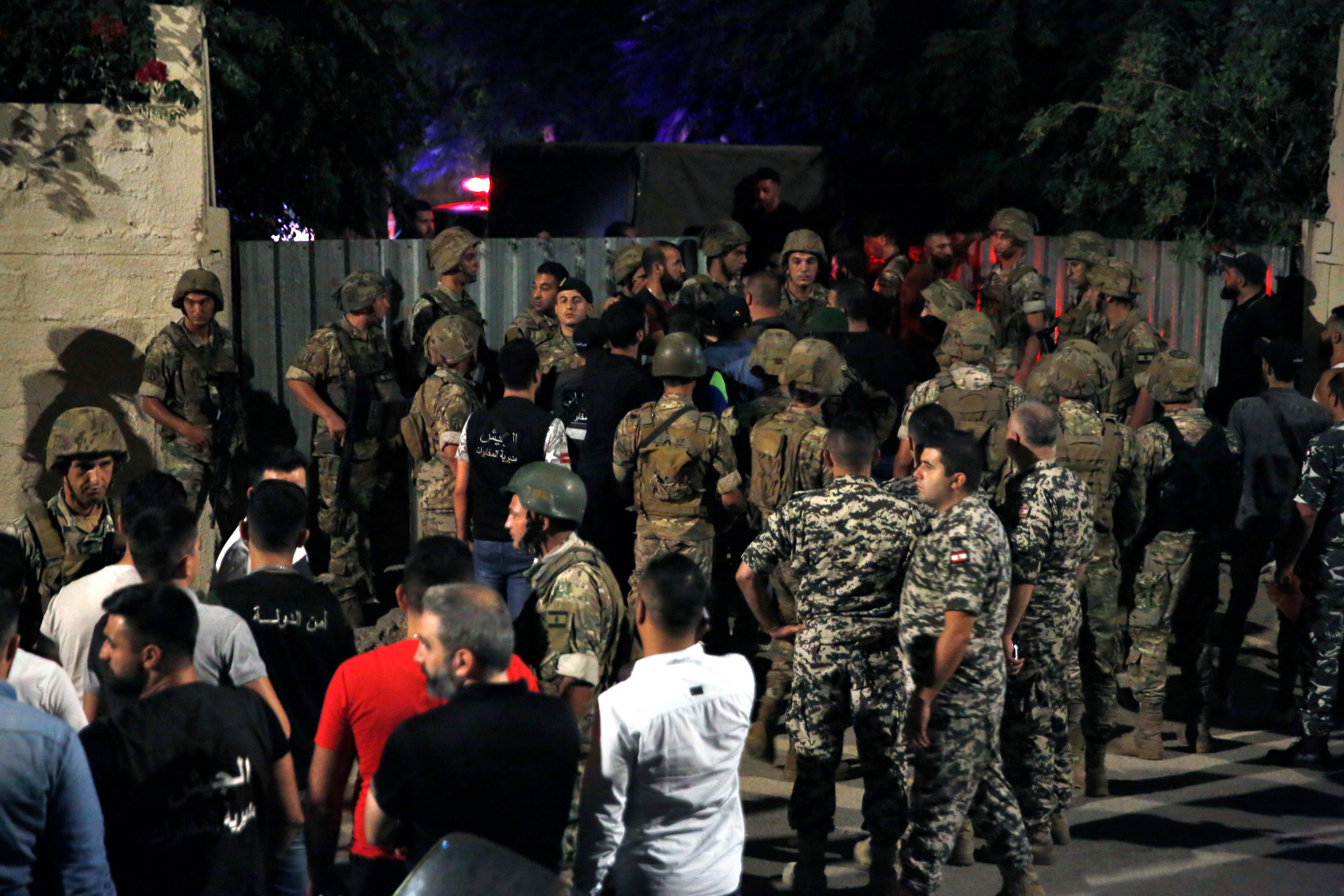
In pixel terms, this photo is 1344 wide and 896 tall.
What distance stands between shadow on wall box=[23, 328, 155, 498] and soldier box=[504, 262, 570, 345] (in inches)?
96.6

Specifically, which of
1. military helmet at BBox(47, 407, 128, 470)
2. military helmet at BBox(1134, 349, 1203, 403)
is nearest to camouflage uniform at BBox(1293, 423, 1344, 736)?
military helmet at BBox(1134, 349, 1203, 403)

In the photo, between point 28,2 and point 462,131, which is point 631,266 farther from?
point 462,131

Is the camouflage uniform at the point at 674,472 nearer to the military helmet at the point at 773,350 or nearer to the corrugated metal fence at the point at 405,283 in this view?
the military helmet at the point at 773,350

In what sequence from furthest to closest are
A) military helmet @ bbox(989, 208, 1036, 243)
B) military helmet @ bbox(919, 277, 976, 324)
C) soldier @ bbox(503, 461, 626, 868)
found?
1. military helmet @ bbox(989, 208, 1036, 243)
2. military helmet @ bbox(919, 277, 976, 324)
3. soldier @ bbox(503, 461, 626, 868)

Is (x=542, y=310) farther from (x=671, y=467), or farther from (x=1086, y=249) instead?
(x=1086, y=249)

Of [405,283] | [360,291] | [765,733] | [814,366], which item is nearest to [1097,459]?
[814,366]

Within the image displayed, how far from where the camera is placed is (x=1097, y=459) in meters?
7.54

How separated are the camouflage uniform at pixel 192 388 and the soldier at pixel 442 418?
4.39ft

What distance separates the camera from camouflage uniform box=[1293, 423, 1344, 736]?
25.7 ft

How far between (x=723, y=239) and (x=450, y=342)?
3361 millimetres

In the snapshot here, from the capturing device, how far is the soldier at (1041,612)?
640 centimetres

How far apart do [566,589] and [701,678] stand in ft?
3.00

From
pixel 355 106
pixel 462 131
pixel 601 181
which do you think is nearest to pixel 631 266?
pixel 355 106

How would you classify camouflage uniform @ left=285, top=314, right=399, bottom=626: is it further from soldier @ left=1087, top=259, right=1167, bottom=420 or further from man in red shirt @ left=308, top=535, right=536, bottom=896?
man in red shirt @ left=308, top=535, right=536, bottom=896
